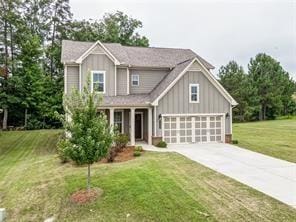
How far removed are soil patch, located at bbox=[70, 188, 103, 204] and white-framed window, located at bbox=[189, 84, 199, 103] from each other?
37.6 feet

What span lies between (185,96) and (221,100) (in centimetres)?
284

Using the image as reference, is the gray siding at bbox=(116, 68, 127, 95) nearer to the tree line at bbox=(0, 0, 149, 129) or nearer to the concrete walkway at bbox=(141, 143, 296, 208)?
the concrete walkway at bbox=(141, 143, 296, 208)

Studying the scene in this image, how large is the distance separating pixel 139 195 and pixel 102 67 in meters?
12.8

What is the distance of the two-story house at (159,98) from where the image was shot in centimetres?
1900

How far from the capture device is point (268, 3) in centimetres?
1709

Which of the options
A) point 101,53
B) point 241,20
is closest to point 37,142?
point 101,53

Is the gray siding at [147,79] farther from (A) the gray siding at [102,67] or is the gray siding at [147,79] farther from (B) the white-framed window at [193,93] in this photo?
(B) the white-framed window at [193,93]

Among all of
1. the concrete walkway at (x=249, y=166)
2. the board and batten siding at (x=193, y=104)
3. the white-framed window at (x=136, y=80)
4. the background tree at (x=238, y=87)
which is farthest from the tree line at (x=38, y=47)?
the background tree at (x=238, y=87)

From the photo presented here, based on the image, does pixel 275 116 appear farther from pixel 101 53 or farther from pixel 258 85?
pixel 101 53

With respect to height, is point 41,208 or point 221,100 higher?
point 221,100

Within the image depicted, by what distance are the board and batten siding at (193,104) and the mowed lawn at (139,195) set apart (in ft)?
18.7

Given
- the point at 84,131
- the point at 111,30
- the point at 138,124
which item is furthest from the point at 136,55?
the point at 84,131

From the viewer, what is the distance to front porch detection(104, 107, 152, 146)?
19234mm

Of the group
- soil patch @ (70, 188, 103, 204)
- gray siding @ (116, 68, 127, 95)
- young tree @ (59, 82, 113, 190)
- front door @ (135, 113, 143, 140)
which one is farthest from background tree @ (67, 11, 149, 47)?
soil patch @ (70, 188, 103, 204)
